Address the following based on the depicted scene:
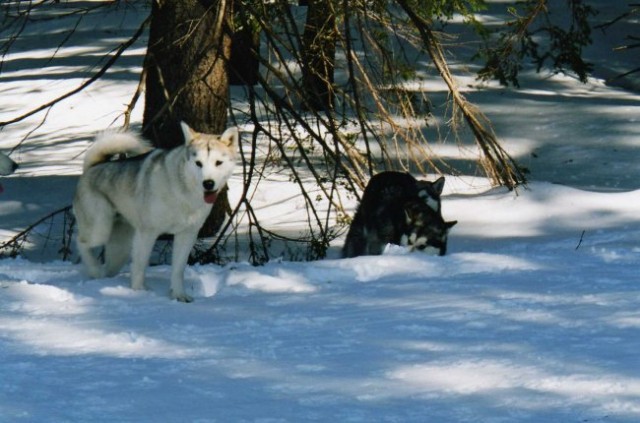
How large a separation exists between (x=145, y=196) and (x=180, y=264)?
21.2 inches

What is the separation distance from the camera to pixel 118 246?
8742 mm

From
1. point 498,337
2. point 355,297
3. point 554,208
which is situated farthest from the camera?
point 554,208

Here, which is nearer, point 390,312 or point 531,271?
point 390,312

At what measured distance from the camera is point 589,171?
1495 centimetres

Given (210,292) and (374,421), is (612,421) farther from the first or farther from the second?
(210,292)

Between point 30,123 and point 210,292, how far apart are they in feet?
39.9

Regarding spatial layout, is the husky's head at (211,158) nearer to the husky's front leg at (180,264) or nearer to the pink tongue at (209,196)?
the pink tongue at (209,196)

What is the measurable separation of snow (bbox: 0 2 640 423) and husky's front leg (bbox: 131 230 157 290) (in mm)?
104

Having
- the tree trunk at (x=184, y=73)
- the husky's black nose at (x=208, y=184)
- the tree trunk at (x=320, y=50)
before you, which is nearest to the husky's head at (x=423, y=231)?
the tree trunk at (x=320, y=50)

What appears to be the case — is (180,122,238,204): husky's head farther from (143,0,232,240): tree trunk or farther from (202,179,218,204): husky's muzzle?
(143,0,232,240): tree trunk

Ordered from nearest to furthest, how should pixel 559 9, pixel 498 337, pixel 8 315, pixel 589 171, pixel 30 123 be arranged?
pixel 498 337
pixel 8 315
pixel 589 171
pixel 30 123
pixel 559 9

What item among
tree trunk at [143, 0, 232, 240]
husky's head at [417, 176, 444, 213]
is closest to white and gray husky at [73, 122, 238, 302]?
husky's head at [417, 176, 444, 213]

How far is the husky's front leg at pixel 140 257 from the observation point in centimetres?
792

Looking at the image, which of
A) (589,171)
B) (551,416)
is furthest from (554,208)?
(551,416)
